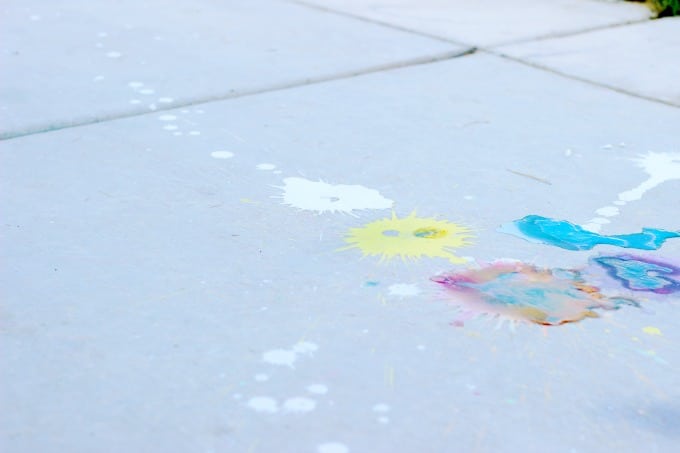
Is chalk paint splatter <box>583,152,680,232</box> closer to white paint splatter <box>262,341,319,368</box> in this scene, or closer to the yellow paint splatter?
the yellow paint splatter

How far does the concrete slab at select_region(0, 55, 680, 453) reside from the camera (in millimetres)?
1420

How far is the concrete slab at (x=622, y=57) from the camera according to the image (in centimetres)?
310

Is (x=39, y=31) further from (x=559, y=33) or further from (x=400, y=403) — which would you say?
(x=400, y=403)

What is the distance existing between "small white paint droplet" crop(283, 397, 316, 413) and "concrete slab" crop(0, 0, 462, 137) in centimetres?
145

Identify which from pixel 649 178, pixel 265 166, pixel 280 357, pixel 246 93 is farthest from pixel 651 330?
pixel 246 93

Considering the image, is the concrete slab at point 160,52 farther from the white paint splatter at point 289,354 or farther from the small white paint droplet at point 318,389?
the small white paint droplet at point 318,389

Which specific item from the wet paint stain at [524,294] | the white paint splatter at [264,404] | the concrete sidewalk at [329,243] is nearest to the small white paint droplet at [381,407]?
the concrete sidewalk at [329,243]

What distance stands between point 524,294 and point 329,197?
1.91ft

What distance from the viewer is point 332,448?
1356 millimetres

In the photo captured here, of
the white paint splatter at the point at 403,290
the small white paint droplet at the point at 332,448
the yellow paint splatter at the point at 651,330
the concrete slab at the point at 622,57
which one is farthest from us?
the concrete slab at the point at 622,57

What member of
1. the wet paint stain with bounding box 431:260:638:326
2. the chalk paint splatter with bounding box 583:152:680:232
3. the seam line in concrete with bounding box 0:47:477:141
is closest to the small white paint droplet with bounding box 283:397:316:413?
the wet paint stain with bounding box 431:260:638:326

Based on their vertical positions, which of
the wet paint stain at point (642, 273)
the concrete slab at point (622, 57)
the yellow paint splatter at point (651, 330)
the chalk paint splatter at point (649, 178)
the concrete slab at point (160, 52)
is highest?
the concrete slab at point (622, 57)

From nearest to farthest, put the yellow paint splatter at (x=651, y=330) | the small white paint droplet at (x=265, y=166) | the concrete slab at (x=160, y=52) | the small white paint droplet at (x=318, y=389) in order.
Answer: the small white paint droplet at (x=318, y=389)
the yellow paint splatter at (x=651, y=330)
the small white paint droplet at (x=265, y=166)
the concrete slab at (x=160, y=52)

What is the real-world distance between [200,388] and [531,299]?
2.06 ft
